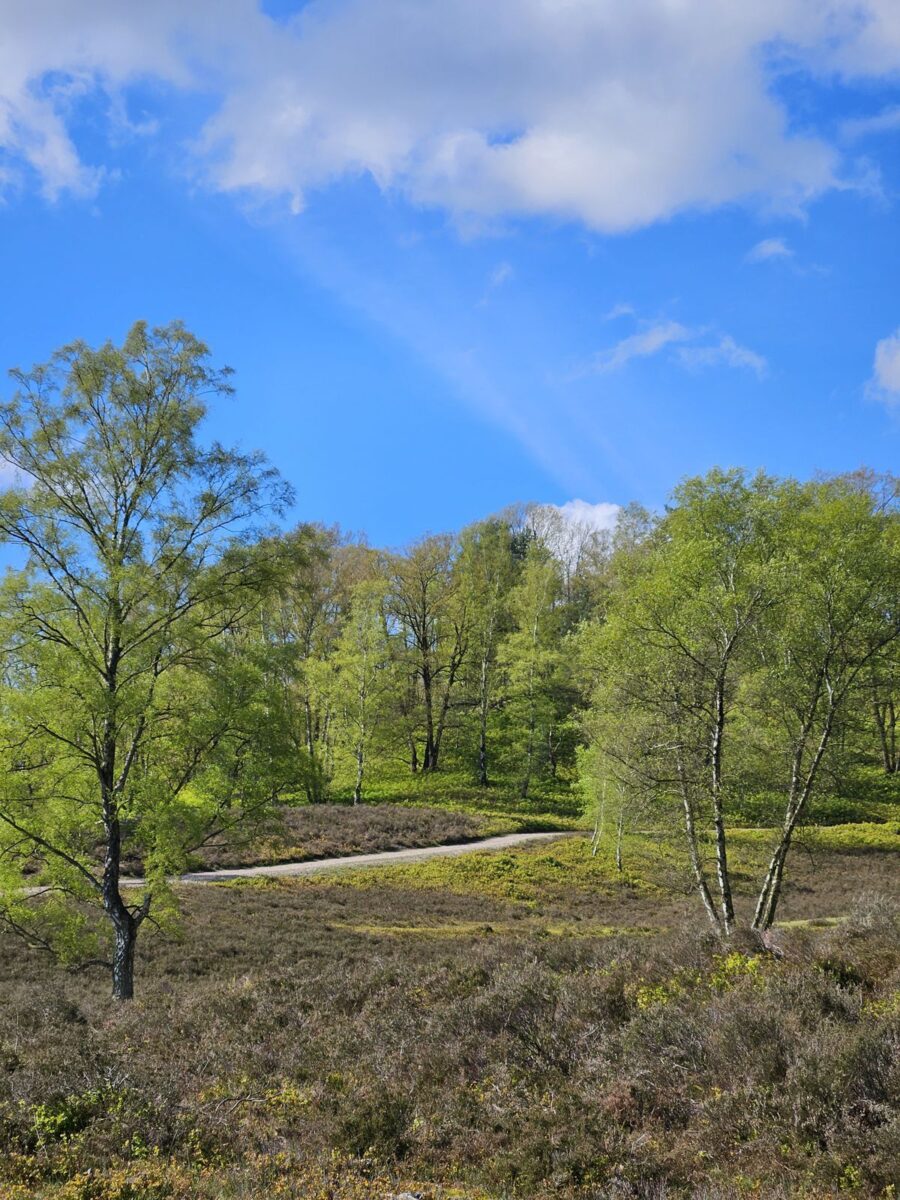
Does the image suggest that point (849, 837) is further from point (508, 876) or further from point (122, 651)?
point (122, 651)

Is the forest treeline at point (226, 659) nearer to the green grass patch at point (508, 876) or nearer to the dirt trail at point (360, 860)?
the green grass patch at point (508, 876)

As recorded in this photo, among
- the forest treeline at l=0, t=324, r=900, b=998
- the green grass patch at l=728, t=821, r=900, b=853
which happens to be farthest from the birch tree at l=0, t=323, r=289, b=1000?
the green grass patch at l=728, t=821, r=900, b=853

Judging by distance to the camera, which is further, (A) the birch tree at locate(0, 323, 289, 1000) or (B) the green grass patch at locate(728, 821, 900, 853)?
(B) the green grass patch at locate(728, 821, 900, 853)

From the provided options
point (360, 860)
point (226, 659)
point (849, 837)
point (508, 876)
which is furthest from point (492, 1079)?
point (849, 837)

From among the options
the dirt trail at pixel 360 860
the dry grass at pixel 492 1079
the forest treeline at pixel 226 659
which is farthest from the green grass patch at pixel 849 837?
the dry grass at pixel 492 1079

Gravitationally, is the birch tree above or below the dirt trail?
above

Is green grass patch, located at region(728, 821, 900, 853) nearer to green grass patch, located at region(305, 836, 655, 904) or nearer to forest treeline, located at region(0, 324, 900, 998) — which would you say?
green grass patch, located at region(305, 836, 655, 904)

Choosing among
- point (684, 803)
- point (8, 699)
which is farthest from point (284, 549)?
point (684, 803)

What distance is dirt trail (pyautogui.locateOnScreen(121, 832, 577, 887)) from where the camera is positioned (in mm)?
29047

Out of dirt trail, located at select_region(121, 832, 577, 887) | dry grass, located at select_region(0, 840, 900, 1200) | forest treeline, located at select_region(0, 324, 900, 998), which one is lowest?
dirt trail, located at select_region(121, 832, 577, 887)

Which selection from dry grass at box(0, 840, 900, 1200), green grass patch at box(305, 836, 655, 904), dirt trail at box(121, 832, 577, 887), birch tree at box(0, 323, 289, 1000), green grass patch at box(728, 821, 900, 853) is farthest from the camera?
green grass patch at box(728, 821, 900, 853)

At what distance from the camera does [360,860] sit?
32.0 m

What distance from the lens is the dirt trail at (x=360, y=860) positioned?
2905 cm

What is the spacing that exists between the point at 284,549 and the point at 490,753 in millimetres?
42093
